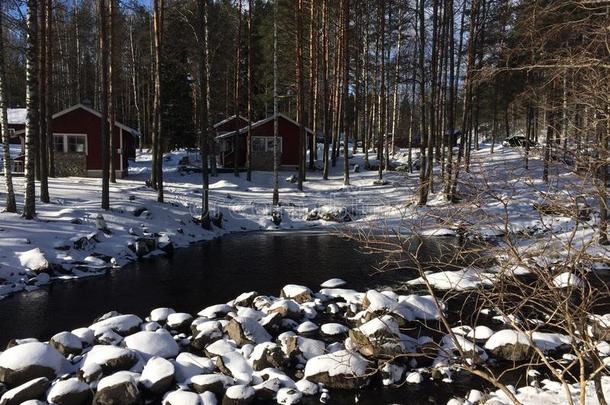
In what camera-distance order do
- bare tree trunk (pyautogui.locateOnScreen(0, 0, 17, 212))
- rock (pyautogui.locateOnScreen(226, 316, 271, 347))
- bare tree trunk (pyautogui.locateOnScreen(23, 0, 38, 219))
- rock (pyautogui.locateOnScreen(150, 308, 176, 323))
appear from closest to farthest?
rock (pyautogui.locateOnScreen(226, 316, 271, 347)) → rock (pyautogui.locateOnScreen(150, 308, 176, 323)) → bare tree trunk (pyautogui.locateOnScreen(23, 0, 38, 219)) → bare tree trunk (pyautogui.locateOnScreen(0, 0, 17, 212))

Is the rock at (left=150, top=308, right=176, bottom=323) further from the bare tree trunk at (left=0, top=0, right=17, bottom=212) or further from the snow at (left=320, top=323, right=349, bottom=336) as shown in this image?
the bare tree trunk at (left=0, top=0, right=17, bottom=212)

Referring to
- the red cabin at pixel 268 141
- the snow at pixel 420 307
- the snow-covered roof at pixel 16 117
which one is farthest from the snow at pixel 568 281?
the snow-covered roof at pixel 16 117

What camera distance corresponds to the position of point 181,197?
25.0m

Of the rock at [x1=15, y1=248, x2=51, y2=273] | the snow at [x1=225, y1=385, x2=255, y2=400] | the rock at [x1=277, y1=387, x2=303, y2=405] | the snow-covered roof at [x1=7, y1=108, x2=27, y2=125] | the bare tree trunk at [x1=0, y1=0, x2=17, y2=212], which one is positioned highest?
the snow-covered roof at [x1=7, y1=108, x2=27, y2=125]

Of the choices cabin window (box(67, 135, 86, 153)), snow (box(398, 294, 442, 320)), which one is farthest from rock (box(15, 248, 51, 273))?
cabin window (box(67, 135, 86, 153))

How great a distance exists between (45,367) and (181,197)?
17727 mm

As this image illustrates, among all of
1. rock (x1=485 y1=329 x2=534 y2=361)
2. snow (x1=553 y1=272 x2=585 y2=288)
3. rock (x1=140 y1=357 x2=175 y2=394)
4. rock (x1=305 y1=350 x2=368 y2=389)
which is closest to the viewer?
snow (x1=553 y1=272 x2=585 y2=288)

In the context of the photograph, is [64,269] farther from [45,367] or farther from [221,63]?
[221,63]

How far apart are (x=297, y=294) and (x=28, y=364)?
6.05m

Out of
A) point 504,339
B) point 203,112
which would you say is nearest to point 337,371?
point 504,339

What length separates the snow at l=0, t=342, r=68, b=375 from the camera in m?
7.57

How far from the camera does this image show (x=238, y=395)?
23.4 ft

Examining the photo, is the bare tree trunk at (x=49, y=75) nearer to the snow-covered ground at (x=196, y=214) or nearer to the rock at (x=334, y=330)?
the snow-covered ground at (x=196, y=214)

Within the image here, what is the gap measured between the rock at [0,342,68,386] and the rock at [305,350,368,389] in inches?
163
